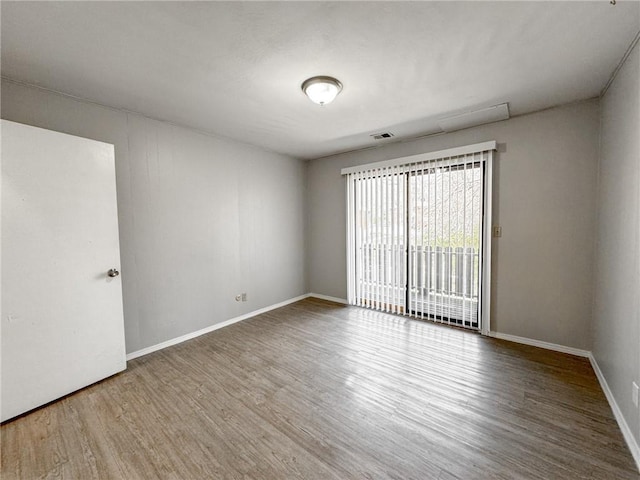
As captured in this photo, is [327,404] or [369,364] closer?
[327,404]

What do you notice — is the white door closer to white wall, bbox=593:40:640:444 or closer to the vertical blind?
the vertical blind

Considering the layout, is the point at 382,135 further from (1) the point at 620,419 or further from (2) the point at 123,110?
(1) the point at 620,419

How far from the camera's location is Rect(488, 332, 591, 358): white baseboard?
2.70 meters

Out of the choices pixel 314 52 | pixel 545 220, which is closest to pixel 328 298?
pixel 545 220

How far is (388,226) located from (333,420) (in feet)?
9.23

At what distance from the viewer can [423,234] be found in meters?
3.66

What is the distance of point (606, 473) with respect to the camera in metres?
1.43

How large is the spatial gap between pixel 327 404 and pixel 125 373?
2031 mm

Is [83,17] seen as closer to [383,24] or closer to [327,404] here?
[383,24]

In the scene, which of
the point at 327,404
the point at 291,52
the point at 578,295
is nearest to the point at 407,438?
the point at 327,404

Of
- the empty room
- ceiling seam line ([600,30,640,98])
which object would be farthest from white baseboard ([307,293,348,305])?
ceiling seam line ([600,30,640,98])

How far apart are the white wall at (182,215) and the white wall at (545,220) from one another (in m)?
3.00

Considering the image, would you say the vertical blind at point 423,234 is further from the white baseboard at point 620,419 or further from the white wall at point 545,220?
the white baseboard at point 620,419

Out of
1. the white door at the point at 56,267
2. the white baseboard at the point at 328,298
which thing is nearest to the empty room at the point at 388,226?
the white door at the point at 56,267
